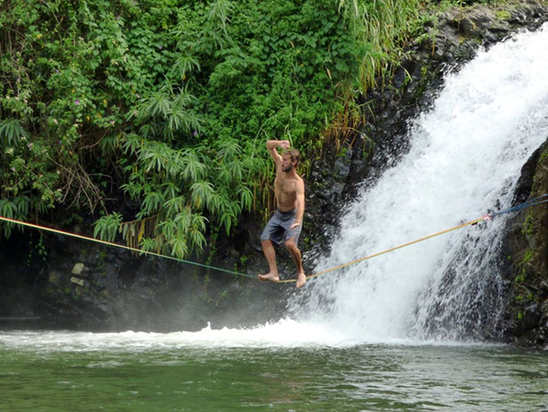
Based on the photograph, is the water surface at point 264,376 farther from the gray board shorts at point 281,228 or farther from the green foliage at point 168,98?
the green foliage at point 168,98

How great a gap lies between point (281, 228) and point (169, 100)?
129 inches

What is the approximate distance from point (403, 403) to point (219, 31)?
802cm

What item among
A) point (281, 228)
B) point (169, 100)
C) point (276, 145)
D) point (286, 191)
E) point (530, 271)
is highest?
point (169, 100)

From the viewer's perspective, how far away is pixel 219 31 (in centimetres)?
1386

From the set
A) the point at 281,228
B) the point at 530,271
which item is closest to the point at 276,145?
the point at 281,228

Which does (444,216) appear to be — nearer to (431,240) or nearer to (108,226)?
(431,240)

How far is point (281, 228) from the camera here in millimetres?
11414

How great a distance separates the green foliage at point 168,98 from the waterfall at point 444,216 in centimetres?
129

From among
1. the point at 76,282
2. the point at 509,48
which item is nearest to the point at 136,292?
the point at 76,282

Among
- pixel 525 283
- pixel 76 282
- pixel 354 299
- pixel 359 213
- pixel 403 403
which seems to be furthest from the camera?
pixel 76 282

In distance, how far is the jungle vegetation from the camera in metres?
13.0

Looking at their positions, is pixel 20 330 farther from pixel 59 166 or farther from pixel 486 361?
pixel 486 361

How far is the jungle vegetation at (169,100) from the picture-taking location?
13000 millimetres

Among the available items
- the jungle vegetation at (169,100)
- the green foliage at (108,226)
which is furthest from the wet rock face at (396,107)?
the green foliage at (108,226)
